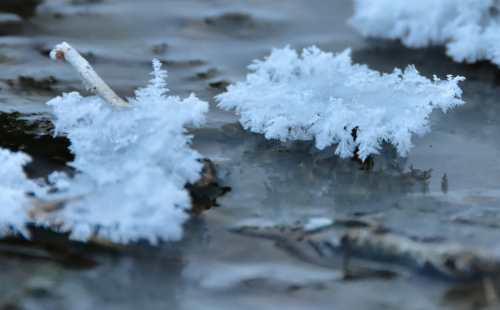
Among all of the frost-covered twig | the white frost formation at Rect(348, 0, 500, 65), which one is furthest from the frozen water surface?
the frost-covered twig

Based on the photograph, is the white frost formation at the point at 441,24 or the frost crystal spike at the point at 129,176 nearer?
the frost crystal spike at the point at 129,176

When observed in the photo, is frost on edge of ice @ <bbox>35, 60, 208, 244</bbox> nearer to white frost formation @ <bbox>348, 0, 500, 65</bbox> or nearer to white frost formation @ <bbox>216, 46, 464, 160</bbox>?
white frost formation @ <bbox>216, 46, 464, 160</bbox>

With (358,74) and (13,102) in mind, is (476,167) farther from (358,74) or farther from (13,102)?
(13,102)

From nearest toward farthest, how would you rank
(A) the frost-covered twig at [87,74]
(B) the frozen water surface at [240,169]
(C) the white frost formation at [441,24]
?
1. (B) the frozen water surface at [240,169]
2. (A) the frost-covered twig at [87,74]
3. (C) the white frost formation at [441,24]

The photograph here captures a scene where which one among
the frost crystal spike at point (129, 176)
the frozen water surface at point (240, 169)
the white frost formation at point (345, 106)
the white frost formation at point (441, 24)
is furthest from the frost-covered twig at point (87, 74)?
the white frost formation at point (441, 24)

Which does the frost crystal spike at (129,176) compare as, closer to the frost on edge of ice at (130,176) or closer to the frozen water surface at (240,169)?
the frost on edge of ice at (130,176)

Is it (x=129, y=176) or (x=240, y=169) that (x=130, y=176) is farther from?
(x=240, y=169)
